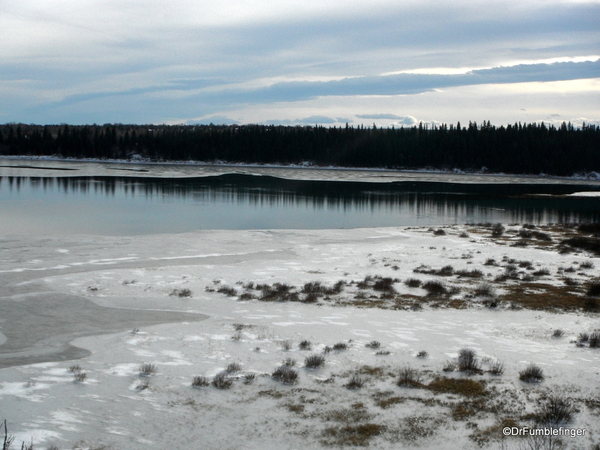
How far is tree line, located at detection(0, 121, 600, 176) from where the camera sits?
140000mm

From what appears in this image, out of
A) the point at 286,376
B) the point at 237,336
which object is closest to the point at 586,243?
the point at 237,336

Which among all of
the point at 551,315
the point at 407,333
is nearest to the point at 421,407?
the point at 407,333

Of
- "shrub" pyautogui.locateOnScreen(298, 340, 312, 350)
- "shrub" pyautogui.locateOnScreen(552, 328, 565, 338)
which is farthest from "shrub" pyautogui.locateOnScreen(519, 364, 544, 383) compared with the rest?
"shrub" pyautogui.locateOnScreen(298, 340, 312, 350)

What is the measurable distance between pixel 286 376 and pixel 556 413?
4.10m

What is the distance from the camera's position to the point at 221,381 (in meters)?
9.29

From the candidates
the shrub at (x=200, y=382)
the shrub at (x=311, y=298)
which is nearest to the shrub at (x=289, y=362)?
the shrub at (x=200, y=382)

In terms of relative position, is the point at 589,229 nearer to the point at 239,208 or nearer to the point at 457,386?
the point at 239,208

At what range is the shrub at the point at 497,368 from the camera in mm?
9891

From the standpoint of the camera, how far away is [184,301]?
1509 cm

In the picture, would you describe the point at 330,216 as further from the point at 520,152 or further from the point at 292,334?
the point at 520,152

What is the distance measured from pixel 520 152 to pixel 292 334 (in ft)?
458

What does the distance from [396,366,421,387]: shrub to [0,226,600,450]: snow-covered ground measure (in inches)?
3.6

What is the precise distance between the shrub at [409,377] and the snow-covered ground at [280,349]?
0.30 feet

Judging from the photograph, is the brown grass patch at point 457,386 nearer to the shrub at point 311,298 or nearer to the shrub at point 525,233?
the shrub at point 311,298
